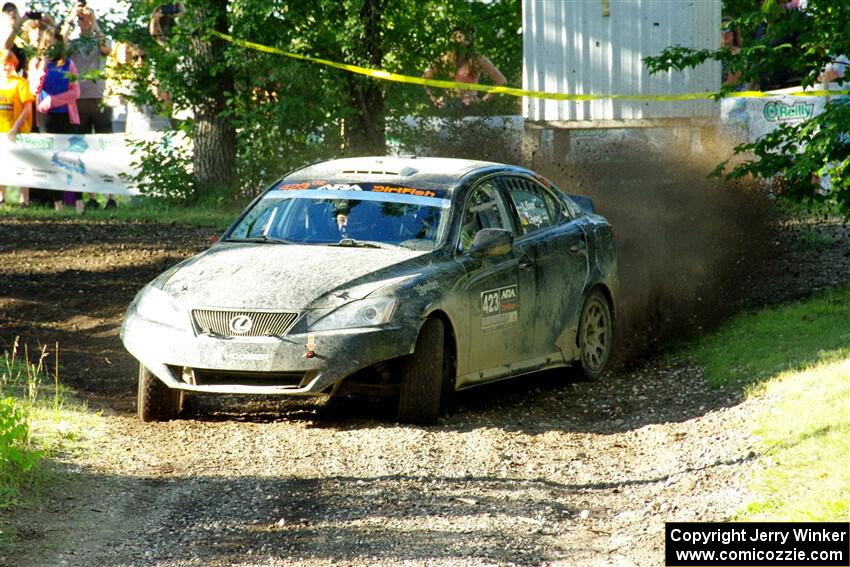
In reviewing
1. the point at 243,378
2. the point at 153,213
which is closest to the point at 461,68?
the point at 153,213

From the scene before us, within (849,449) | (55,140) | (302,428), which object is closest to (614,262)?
(302,428)

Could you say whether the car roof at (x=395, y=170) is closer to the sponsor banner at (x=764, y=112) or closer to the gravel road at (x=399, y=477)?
the gravel road at (x=399, y=477)

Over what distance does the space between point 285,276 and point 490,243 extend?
60.5 inches

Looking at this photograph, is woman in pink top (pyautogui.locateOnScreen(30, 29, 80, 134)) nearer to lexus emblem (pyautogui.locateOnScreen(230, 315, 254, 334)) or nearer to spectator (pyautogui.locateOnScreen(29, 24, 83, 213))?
spectator (pyautogui.locateOnScreen(29, 24, 83, 213))

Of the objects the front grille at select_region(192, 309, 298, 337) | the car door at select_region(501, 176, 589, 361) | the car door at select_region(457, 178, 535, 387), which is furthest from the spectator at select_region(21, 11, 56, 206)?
the front grille at select_region(192, 309, 298, 337)

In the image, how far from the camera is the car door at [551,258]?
10281 millimetres

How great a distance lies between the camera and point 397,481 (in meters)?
7.46

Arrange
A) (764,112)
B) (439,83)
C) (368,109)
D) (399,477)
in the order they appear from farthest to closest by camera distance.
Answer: (368,109)
(764,112)
(439,83)
(399,477)

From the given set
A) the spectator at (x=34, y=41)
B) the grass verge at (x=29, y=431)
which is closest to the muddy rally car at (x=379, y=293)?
the grass verge at (x=29, y=431)

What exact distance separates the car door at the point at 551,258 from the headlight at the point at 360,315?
72.8 inches

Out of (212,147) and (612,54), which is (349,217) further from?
(212,147)

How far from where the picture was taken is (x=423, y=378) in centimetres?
877

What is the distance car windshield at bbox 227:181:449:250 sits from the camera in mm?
9594

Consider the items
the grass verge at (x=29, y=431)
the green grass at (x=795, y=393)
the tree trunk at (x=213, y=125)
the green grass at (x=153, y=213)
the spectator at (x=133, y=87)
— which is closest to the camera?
the green grass at (x=795, y=393)
